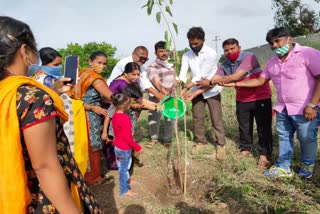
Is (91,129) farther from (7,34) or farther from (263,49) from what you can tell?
(263,49)

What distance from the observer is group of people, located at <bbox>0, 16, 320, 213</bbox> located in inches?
45.9

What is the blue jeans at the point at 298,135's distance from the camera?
3344 millimetres

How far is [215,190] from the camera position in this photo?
3311mm

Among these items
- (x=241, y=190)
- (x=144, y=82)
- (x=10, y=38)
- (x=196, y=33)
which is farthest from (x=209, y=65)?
(x=10, y=38)

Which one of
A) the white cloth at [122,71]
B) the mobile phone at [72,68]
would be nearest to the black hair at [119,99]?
the mobile phone at [72,68]

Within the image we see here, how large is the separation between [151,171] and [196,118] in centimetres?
119

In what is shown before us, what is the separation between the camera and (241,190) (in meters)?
3.23

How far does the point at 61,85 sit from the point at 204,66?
8.26 ft

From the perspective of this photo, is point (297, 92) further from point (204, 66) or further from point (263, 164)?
point (204, 66)

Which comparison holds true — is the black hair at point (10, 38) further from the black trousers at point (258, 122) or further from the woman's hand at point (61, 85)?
the black trousers at point (258, 122)

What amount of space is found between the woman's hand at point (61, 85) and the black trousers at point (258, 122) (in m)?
2.65

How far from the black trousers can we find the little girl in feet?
5.77

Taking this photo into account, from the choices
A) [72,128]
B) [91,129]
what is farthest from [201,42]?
[72,128]

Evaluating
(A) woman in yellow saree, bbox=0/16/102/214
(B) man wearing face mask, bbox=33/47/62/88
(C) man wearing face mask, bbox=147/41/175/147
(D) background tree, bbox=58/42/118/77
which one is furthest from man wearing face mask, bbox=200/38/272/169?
(D) background tree, bbox=58/42/118/77
